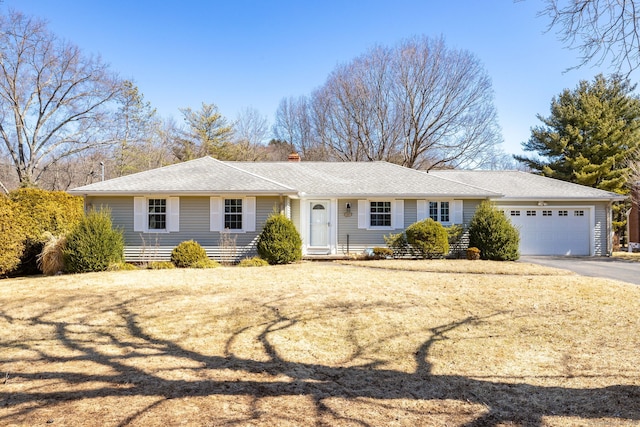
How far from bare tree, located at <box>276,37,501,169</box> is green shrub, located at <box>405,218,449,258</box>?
1494 centimetres

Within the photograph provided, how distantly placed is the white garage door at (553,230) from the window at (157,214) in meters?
14.1

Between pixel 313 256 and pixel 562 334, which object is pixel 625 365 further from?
pixel 313 256

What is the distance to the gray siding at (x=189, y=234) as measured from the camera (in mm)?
14539

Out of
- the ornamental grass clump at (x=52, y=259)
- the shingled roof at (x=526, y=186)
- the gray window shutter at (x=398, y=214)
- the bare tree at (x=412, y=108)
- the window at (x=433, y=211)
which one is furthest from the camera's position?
the bare tree at (x=412, y=108)

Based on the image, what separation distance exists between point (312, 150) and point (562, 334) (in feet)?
97.5

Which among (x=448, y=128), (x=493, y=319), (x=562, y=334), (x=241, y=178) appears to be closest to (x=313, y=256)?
(x=241, y=178)

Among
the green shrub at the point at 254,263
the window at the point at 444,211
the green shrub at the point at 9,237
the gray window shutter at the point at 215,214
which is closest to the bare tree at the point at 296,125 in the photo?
the window at the point at 444,211

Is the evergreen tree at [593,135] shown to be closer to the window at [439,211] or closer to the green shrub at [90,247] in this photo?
the window at [439,211]

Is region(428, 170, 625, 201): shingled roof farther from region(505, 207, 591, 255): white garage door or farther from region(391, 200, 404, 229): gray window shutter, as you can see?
region(391, 200, 404, 229): gray window shutter

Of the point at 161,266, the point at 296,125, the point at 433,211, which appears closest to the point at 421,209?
the point at 433,211

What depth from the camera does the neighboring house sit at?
14.6m

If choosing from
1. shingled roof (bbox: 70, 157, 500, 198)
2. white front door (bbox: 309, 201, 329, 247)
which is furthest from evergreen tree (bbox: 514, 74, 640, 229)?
white front door (bbox: 309, 201, 329, 247)

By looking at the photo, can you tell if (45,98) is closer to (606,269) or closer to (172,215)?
(172,215)

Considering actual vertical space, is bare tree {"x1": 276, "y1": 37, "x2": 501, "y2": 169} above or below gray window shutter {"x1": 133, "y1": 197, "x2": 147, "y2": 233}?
above
